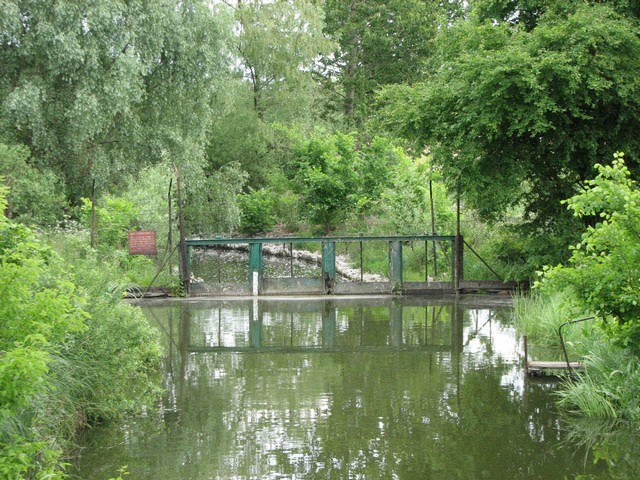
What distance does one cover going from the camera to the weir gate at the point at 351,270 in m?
23.9

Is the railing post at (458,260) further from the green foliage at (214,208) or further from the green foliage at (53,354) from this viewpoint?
the green foliage at (53,354)

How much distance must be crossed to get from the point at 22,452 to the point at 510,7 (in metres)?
19.6

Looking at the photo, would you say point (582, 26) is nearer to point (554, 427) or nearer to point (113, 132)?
point (554, 427)

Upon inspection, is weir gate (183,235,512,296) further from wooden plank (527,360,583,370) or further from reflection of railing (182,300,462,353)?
wooden plank (527,360,583,370)

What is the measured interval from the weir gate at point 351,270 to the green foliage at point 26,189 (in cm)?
434

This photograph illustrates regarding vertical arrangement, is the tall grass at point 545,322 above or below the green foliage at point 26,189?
below

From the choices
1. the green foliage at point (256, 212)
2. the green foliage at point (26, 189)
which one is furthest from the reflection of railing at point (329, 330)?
the green foliage at point (256, 212)

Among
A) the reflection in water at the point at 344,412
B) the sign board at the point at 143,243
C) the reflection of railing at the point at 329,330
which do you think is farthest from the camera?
the sign board at the point at 143,243

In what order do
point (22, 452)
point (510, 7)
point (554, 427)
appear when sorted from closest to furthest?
point (22, 452)
point (554, 427)
point (510, 7)

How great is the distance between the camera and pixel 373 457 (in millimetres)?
8578

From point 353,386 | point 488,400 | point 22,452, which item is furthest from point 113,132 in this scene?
point 22,452

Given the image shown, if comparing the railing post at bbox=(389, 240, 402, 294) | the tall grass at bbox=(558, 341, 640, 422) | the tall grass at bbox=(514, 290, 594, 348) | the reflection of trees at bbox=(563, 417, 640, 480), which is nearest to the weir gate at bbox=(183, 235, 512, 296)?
the railing post at bbox=(389, 240, 402, 294)

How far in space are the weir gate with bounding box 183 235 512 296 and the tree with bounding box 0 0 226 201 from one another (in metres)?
4.38

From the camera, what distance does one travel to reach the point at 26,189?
21.7 meters
